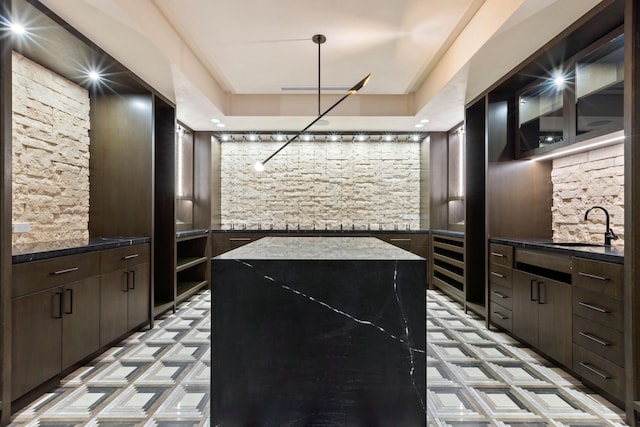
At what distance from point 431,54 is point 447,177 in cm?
243

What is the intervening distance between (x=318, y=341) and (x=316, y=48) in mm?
2915

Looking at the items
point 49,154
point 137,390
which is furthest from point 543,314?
point 49,154

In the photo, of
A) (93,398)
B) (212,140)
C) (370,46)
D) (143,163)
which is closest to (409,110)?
(370,46)

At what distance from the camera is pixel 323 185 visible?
5812 millimetres

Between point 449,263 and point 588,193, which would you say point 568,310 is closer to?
point 588,193

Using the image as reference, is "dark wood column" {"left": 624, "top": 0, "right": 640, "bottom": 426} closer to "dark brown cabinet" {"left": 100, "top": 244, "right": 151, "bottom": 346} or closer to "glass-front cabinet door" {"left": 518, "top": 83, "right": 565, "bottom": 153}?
"glass-front cabinet door" {"left": 518, "top": 83, "right": 565, "bottom": 153}

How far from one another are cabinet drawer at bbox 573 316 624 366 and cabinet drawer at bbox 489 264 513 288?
2.84ft

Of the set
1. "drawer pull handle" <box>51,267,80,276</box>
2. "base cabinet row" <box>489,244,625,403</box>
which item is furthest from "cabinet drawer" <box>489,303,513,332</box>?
"drawer pull handle" <box>51,267,80,276</box>

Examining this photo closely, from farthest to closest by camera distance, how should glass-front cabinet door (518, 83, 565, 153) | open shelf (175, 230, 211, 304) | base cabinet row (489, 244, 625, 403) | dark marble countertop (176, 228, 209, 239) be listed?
1. open shelf (175, 230, 211, 304)
2. dark marble countertop (176, 228, 209, 239)
3. glass-front cabinet door (518, 83, 565, 153)
4. base cabinet row (489, 244, 625, 403)

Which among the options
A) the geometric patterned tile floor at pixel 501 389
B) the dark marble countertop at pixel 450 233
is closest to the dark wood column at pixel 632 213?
the geometric patterned tile floor at pixel 501 389

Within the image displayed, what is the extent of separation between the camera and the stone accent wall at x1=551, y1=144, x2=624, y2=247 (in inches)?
111

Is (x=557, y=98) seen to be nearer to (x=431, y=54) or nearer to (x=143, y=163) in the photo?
(x=431, y=54)

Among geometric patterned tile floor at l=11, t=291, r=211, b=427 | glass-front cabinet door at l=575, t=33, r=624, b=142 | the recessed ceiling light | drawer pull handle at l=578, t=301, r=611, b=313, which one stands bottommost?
geometric patterned tile floor at l=11, t=291, r=211, b=427

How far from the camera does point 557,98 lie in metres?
2.99
